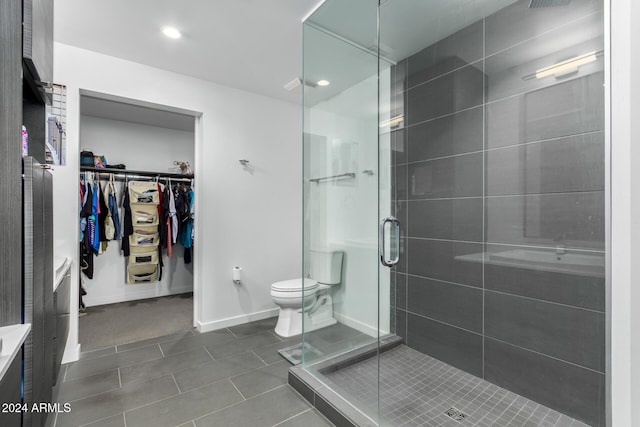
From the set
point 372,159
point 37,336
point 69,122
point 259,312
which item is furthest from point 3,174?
point 259,312

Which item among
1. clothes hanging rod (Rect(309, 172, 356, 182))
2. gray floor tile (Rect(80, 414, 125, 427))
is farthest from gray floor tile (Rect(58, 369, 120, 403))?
clothes hanging rod (Rect(309, 172, 356, 182))

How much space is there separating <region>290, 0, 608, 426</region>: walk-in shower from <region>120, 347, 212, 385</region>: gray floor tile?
2.93 feet

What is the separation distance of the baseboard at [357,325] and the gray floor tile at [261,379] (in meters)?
0.55

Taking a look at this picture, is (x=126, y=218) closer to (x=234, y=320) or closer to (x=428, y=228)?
(x=234, y=320)

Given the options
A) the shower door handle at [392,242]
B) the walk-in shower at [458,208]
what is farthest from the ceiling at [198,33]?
the shower door handle at [392,242]

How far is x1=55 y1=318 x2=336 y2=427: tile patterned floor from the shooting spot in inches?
67.6

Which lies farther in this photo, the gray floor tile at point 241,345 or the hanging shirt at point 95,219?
the hanging shirt at point 95,219

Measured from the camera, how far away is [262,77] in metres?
2.97

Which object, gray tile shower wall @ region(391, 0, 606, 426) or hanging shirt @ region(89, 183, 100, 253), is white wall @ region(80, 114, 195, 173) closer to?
hanging shirt @ region(89, 183, 100, 253)

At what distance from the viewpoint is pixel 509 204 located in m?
1.82

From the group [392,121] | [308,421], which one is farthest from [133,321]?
[392,121]

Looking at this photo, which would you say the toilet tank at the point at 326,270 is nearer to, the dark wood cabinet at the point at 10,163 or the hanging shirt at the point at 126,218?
the dark wood cabinet at the point at 10,163

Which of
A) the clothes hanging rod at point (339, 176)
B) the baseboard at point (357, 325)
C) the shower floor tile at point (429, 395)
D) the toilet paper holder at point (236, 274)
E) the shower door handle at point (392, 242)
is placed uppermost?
the clothes hanging rod at point (339, 176)

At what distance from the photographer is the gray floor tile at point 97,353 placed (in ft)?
7.97
